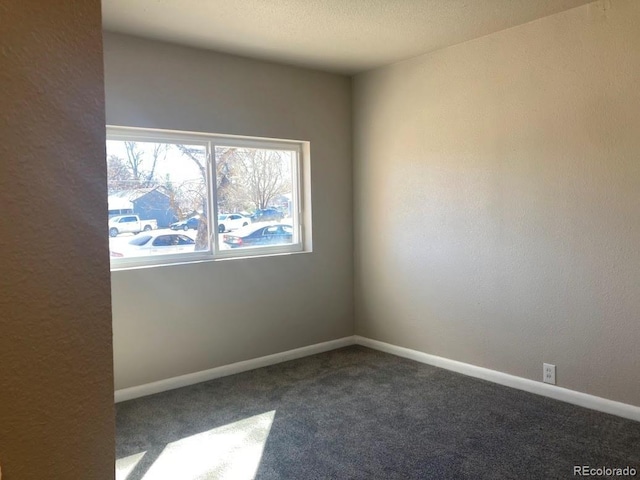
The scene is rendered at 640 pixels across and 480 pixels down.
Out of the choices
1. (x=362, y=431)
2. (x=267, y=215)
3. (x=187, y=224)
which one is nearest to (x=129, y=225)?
(x=187, y=224)

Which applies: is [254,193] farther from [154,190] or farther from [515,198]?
[515,198]

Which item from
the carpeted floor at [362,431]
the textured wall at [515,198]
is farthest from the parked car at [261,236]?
the carpeted floor at [362,431]

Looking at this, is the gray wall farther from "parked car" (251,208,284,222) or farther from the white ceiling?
"parked car" (251,208,284,222)

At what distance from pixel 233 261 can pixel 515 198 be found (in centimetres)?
220

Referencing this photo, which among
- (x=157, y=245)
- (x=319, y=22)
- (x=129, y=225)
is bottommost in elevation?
(x=157, y=245)

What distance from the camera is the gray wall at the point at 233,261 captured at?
3379 millimetres

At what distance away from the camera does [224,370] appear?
3.84 meters

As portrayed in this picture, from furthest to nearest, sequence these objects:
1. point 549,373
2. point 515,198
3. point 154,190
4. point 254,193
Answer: point 254,193, point 154,190, point 515,198, point 549,373

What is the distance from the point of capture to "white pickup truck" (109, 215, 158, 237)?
3.39m

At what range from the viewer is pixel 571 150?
3.10 m

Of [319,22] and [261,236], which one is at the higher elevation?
[319,22]

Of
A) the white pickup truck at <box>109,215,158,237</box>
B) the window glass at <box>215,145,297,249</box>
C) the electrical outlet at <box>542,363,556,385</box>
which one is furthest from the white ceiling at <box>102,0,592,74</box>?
the electrical outlet at <box>542,363,556,385</box>

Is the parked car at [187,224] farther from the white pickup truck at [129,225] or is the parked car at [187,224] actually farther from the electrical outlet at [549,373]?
the electrical outlet at [549,373]

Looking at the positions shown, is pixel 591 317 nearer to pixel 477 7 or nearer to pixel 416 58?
pixel 477 7
